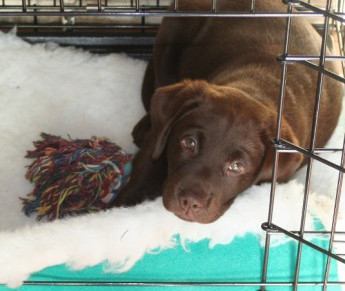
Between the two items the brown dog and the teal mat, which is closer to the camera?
the teal mat

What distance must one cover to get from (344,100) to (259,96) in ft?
1.92

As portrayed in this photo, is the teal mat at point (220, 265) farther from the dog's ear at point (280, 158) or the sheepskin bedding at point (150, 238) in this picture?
the dog's ear at point (280, 158)

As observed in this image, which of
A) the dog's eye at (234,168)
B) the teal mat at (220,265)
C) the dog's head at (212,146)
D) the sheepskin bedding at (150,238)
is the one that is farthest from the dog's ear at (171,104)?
the teal mat at (220,265)

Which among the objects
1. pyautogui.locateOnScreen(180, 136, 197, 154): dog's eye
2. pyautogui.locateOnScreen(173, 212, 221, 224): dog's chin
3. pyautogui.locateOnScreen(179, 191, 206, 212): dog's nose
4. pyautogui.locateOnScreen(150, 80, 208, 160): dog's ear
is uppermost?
pyautogui.locateOnScreen(150, 80, 208, 160): dog's ear

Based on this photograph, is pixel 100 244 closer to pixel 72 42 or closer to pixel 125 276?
pixel 125 276

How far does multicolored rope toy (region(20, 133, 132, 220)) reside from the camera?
190 centimetres

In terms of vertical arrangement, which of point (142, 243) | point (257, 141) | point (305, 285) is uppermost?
point (257, 141)

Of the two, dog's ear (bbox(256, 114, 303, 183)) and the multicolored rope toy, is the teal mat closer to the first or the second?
dog's ear (bbox(256, 114, 303, 183))

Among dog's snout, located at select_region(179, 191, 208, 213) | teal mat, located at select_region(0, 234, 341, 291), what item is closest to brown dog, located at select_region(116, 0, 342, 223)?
dog's snout, located at select_region(179, 191, 208, 213)

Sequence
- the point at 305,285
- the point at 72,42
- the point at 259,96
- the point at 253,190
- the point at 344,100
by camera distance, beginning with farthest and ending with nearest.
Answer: the point at 72,42, the point at 344,100, the point at 259,96, the point at 253,190, the point at 305,285

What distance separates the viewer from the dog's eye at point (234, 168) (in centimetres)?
166

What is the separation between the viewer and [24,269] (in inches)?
53.4

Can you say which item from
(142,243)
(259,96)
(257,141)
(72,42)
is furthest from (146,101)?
(142,243)

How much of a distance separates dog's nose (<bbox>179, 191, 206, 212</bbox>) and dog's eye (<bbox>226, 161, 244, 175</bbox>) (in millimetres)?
115
